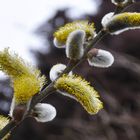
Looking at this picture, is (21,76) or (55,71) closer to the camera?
(21,76)

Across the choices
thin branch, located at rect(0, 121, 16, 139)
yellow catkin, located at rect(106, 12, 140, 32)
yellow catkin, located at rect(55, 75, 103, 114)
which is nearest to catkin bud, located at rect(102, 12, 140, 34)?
yellow catkin, located at rect(106, 12, 140, 32)

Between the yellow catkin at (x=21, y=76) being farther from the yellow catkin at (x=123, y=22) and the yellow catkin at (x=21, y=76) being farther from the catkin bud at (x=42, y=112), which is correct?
the yellow catkin at (x=123, y=22)

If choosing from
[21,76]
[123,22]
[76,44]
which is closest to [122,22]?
[123,22]

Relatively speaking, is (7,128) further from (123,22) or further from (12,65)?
(123,22)

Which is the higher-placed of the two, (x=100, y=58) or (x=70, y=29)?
(x=70, y=29)

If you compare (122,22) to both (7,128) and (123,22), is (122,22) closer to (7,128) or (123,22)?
(123,22)

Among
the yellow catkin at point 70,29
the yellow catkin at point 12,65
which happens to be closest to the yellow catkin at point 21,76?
the yellow catkin at point 12,65

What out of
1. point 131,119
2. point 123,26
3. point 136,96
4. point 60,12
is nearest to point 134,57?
point 136,96

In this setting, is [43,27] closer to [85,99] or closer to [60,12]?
[60,12]
